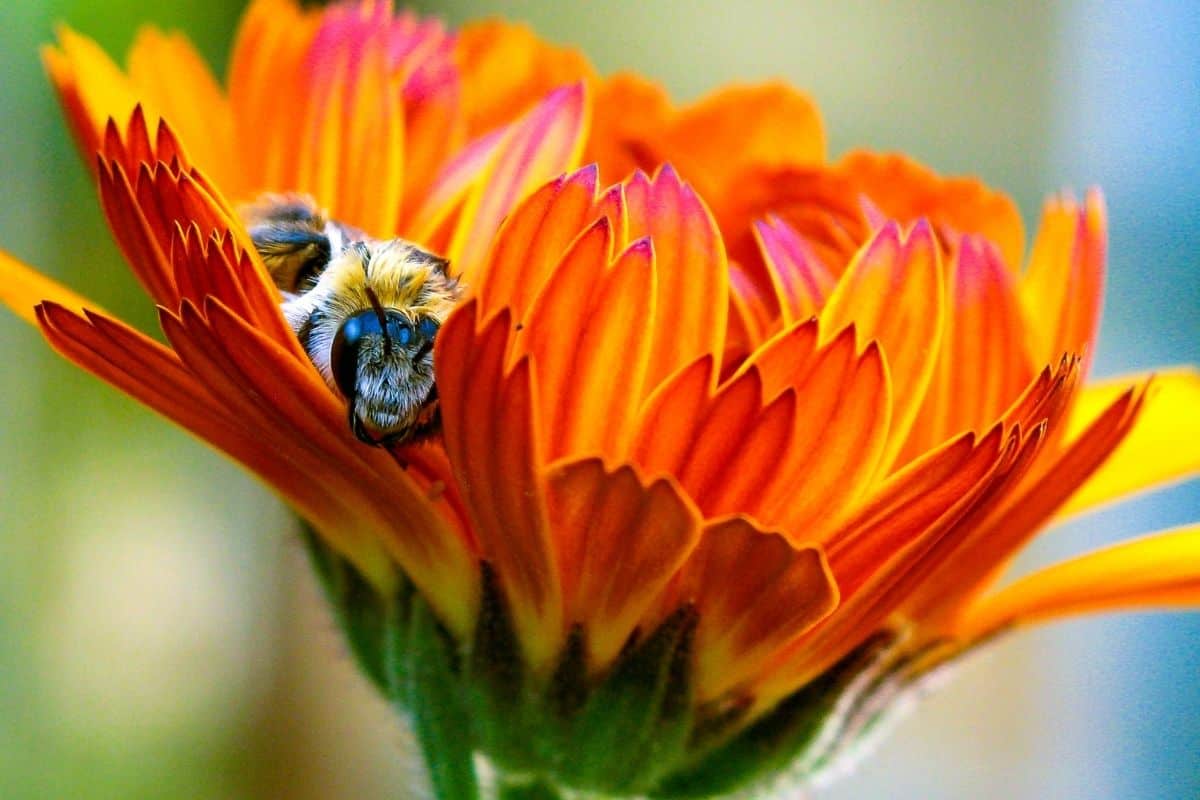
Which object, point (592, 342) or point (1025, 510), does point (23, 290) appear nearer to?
point (592, 342)

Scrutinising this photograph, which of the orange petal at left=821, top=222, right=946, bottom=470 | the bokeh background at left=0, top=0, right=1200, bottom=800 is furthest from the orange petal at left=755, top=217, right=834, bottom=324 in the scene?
the bokeh background at left=0, top=0, right=1200, bottom=800

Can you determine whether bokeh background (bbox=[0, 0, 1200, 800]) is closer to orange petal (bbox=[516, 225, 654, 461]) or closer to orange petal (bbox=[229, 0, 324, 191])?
orange petal (bbox=[229, 0, 324, 191])

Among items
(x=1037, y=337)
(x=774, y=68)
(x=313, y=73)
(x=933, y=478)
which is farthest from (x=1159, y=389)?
(x=774, y=68)

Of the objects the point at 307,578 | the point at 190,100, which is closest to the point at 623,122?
the point at 190,100

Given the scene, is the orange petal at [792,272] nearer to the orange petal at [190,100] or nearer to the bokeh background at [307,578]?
the orange petal at [190,100]

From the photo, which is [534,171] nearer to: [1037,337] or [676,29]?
[1037,337]

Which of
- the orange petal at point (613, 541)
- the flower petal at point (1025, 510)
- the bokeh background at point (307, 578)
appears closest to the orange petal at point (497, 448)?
the orange petal at point (613, 541)

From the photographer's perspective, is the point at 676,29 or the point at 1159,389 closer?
the point at 1159,389
